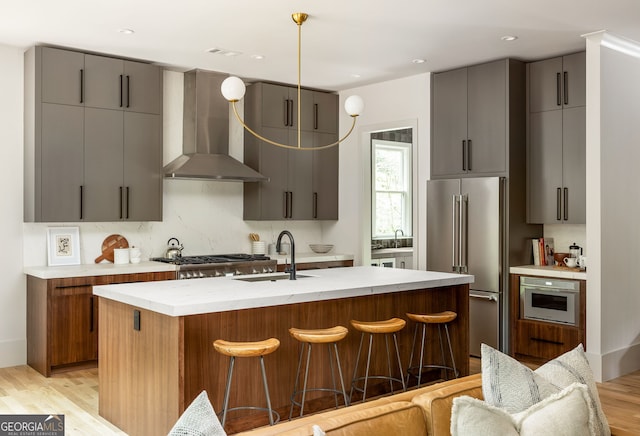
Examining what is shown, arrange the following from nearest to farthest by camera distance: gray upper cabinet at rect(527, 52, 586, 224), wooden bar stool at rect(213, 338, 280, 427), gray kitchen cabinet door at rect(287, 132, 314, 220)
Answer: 1. wooden bar stool at rect(213, 338, 280, 427)
2. gray upper cabinet at rect(527, 52, 586, 224)
3. gray kitchen cabinet door at rect(287, 132, 314, 220)

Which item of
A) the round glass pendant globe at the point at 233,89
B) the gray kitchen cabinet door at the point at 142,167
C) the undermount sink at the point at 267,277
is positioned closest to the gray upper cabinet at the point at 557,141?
the undermount sink at the point at 267,277

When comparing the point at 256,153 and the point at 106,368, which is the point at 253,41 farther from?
the point at 106,368

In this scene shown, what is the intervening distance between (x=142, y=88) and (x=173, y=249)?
1.59 meters

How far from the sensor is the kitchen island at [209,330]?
132 inches

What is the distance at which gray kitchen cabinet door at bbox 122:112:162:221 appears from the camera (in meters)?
5.71

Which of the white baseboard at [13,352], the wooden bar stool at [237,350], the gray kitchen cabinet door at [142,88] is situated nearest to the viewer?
the wooden bar stool at [237,350]

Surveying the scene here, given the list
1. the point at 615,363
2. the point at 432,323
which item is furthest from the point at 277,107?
the point at 615,363

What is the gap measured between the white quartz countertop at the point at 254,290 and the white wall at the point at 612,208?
3.89 feet

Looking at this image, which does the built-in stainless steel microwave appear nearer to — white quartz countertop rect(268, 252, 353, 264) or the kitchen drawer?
the kitchen drawer

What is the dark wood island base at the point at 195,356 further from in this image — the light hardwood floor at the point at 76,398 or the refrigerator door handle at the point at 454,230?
the refrigerator door handle at the point at 454,230

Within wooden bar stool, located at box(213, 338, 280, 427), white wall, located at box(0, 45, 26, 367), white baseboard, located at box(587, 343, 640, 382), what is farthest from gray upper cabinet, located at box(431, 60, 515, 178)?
white wall, located at box(0, 45, 26, 367)

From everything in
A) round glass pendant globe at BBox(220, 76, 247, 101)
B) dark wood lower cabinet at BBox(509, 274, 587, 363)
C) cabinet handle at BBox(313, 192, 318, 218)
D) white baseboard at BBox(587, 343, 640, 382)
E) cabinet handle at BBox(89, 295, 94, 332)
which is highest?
round glass pendant globe at BBox(220, 76, 247, 101)

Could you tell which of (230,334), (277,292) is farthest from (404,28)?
(230,334)

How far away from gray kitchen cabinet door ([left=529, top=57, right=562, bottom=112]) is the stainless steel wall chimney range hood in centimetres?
281
